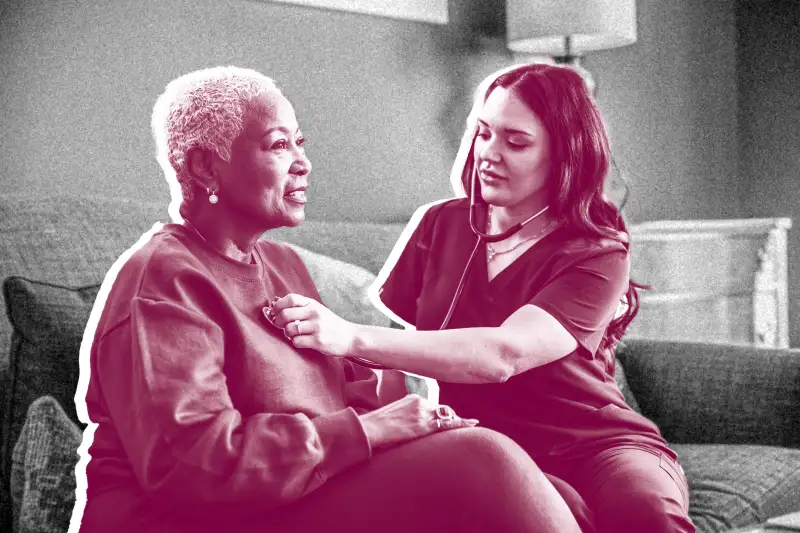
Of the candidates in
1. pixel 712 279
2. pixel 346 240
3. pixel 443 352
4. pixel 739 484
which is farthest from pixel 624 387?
pixel 712 279

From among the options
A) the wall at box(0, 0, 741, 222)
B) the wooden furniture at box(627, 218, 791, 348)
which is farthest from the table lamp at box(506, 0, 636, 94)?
the wooden furniture at box(627, 218, 791, 348)

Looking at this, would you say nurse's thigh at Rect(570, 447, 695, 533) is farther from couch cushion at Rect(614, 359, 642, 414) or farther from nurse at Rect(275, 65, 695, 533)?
couch cushion at Rect(614, 359, 642, 414)

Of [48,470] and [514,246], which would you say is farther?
[514,246]

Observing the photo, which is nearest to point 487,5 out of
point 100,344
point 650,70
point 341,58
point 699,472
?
point 341,58

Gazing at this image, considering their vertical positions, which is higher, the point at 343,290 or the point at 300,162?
the point at 300,162

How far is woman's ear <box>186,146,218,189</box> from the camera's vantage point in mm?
1143

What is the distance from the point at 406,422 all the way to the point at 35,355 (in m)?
0.58

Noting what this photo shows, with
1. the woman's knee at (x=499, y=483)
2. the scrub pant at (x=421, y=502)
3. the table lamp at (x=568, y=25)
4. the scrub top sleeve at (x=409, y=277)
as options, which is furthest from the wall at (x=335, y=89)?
the woman's knee at (x=499, y=483)

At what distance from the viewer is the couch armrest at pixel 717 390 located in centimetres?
207

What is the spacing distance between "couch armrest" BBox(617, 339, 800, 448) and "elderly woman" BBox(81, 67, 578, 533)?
1.17 meters

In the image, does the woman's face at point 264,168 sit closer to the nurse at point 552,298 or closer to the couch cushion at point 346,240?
the nurse at point 552,298

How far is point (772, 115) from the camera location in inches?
174

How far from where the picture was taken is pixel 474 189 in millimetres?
1510

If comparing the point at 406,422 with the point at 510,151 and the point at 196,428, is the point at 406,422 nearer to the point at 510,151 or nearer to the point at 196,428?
the point at 196,428
